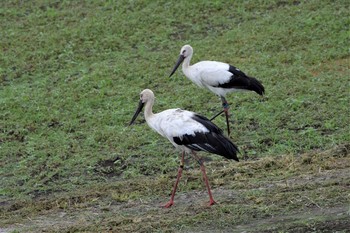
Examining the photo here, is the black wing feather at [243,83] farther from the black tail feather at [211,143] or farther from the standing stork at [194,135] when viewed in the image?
the black tail feather at [211,143]

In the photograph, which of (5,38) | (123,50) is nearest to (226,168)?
(123,50)

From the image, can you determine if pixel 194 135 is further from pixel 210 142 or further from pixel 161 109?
pixel 161 109

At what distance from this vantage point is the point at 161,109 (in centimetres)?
1272

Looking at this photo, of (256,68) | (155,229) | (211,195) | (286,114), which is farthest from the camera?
(256,68)

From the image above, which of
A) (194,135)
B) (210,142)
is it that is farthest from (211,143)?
(194,135)

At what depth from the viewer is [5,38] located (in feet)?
54.9

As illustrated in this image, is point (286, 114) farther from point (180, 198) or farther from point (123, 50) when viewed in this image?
point (123, 50)

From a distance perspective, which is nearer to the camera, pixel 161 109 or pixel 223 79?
pixel 223 79

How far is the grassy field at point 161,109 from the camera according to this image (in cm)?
881

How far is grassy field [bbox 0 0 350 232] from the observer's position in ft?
28.9

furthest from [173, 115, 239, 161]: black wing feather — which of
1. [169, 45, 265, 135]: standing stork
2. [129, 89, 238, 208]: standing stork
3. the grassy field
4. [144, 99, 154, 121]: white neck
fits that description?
[169, 45, 265, 135]: standing stork

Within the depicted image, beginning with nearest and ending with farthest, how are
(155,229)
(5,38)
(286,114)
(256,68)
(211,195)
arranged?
(155,229) → (211,195) → (286,114) → (256,68) → (5,38)

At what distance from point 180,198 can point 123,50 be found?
6.73 metres

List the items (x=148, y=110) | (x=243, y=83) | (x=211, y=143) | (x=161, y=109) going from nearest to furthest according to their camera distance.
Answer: (x=211, y=143)
(x=148, y=110)
(x=243, y=83)
(x=161, y=109)
